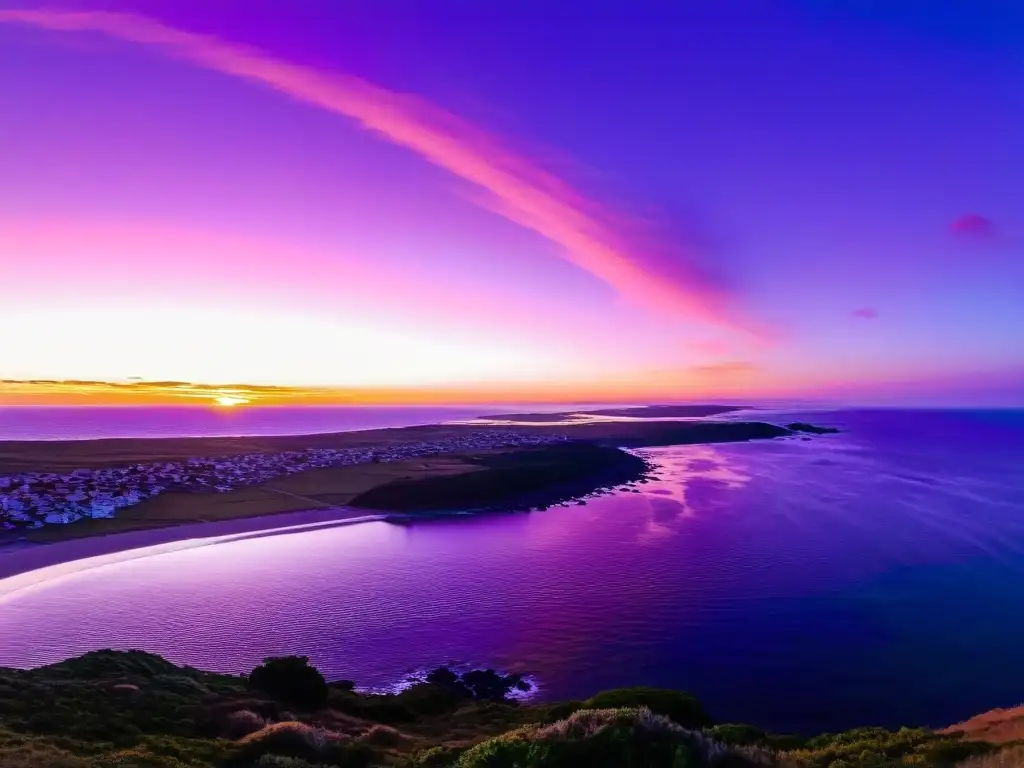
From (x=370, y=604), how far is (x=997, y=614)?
88.6ft

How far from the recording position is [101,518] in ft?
136

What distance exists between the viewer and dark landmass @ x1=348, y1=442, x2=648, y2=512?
51.3 m

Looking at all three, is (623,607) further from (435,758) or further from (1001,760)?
(1001,760)

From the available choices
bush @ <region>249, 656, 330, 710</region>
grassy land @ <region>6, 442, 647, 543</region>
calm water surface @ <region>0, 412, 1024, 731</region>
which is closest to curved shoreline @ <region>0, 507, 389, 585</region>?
grassy land @ <region>6, 442, 647, 543</region>

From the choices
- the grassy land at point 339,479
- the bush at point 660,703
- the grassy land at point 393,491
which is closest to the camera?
the bush at point 660,703

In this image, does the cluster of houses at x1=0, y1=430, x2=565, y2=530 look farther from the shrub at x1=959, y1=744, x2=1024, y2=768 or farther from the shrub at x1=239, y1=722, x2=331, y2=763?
the shrub at x1=959, y1=744, x2=1024, y2=768

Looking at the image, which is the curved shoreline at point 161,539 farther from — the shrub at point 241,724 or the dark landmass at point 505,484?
the shrub at point 241,724

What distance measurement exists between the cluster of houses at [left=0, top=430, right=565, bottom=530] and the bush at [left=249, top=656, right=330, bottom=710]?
30988 mm

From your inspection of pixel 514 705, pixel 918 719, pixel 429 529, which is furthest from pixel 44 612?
pixel 918 719

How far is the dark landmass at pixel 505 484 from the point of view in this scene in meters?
51.3

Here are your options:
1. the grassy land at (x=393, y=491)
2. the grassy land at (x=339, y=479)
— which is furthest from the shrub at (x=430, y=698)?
the grassy land at (x=339, y=479)

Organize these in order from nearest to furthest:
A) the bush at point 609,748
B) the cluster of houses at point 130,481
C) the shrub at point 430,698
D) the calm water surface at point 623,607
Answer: the bush at point 609,748, the shrub at point 430,698, the calm water surface at point 623,607, the cluster of houses at point 130,481

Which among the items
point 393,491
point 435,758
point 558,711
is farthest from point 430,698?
point 393,491

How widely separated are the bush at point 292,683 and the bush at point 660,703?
7285 millimetres
